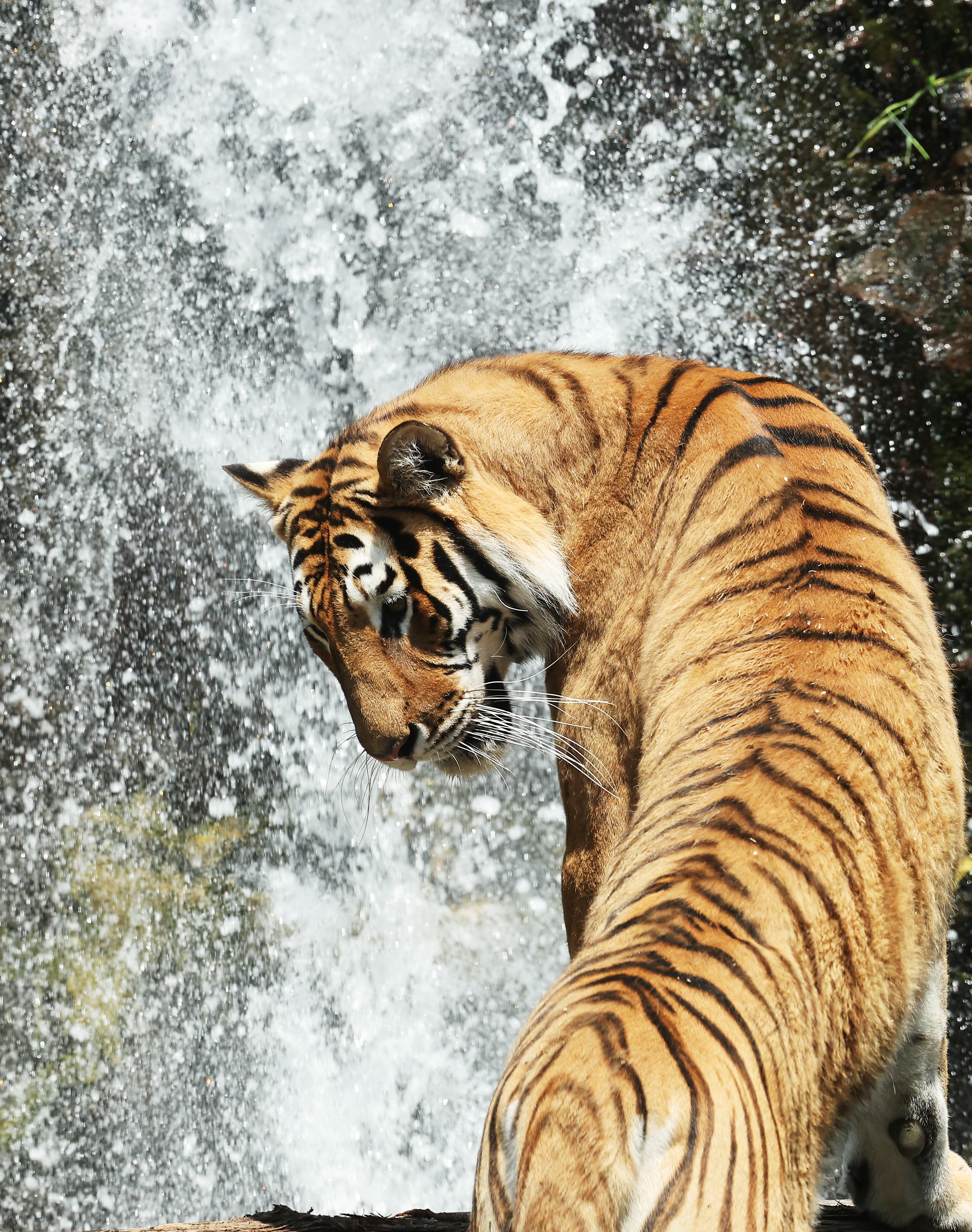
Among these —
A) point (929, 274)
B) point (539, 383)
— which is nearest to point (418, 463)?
point (539, 383)

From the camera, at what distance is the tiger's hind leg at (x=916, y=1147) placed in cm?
187

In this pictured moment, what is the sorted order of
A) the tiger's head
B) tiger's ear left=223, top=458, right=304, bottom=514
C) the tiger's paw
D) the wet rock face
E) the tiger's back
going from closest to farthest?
the tiger's back < the tiger's paw < the tiger's head < tiger's ear left=223, top=458, right=304, bottom=514 < the wet rock face

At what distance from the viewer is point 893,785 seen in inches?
63.6

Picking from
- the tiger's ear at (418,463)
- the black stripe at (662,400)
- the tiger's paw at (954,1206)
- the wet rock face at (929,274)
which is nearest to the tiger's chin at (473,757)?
the tiger's ear at (418,463)

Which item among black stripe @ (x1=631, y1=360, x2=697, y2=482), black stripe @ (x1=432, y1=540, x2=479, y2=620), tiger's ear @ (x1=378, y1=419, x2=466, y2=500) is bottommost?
black stripe @ (x1=432, y1=540, x2=479, y2=620)

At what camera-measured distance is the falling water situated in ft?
15.1

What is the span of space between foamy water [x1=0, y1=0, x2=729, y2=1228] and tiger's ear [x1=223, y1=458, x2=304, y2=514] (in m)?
2.10

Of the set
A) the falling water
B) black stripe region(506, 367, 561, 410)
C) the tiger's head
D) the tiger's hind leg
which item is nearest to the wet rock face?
the falling water

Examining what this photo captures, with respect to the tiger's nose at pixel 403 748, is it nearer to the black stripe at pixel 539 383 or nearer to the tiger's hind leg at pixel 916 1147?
the black stripe at pixel 539 383

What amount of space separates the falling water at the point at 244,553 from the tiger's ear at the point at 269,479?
6.12ft

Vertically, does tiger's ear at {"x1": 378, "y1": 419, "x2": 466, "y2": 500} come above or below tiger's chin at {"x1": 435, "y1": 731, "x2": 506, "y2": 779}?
above

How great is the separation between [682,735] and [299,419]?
3.75m

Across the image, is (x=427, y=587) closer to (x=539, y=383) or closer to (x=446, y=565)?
(x=446, y=565)

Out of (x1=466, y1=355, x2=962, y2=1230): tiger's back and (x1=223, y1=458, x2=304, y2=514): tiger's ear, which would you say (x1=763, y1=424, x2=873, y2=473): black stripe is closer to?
(x1=466, y1=355, x2=962, y2=1230): tiger's back
